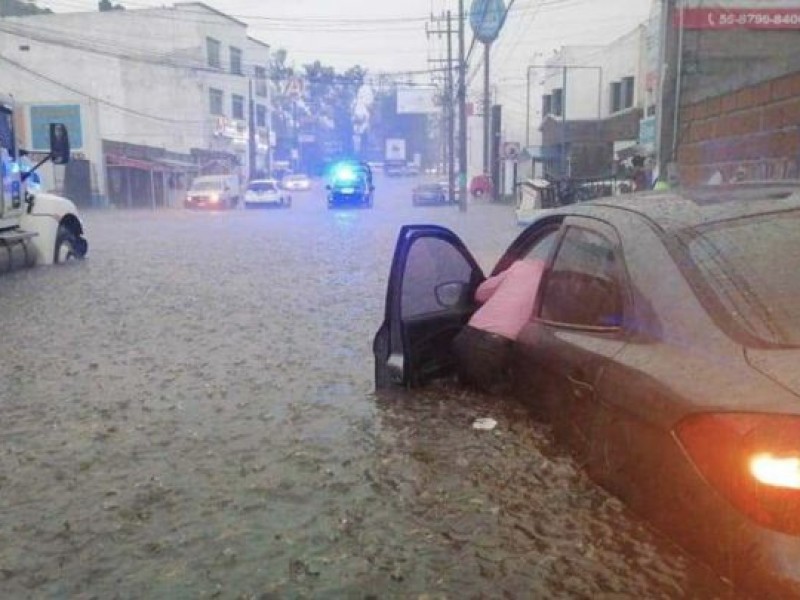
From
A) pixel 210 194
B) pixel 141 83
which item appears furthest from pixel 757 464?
pixel 141 83

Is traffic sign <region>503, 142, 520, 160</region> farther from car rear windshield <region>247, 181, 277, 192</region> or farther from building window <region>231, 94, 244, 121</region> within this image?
building window <region>231, 94, 244, 121</region>

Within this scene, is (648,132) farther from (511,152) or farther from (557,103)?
(557,103)

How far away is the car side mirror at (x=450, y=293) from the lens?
4926 mm

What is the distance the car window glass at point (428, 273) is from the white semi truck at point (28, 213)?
9564 millimetres

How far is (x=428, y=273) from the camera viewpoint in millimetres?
4918

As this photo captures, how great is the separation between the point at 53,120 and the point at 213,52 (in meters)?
16.8

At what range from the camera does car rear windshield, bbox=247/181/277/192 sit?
4144 cm

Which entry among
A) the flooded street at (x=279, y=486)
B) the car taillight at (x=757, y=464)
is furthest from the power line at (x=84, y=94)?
the car taillight at (x=757, y=464)

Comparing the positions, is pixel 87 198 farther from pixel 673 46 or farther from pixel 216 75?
pixel 673 46

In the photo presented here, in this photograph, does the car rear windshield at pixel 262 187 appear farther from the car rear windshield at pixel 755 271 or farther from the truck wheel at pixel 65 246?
the car rear windshield at pixel 755 271

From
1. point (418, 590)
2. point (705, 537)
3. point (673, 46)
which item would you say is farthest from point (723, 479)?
point (673, 46)

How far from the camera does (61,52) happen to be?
48.8 m

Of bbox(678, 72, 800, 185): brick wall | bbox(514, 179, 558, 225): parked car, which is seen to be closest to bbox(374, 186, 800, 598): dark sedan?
bbox(678, 72, 800, 185): brick wall

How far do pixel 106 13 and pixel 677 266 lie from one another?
2254 inches
